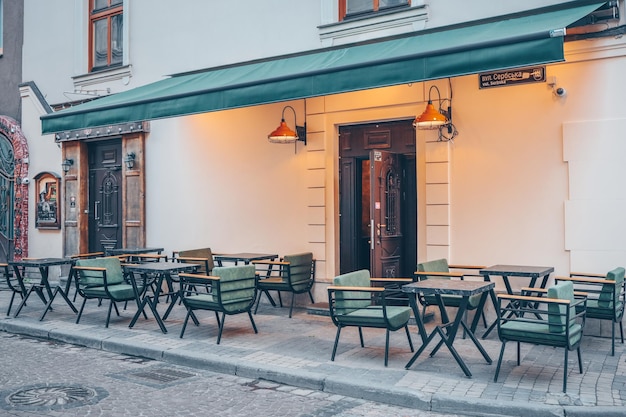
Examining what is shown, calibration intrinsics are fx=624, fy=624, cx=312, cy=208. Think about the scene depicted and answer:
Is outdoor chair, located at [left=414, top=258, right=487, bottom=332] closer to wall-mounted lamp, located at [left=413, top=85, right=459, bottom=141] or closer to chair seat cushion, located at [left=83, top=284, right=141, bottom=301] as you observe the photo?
wall-mounted lamp, located at [left=413, top=85, right=459, bottom=141]

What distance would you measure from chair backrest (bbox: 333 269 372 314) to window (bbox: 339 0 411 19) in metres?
4.16

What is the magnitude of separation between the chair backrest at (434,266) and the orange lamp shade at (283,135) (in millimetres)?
2963

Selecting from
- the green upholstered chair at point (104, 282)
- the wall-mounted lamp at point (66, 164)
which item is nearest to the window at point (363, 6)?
the green upholstered chair at point (104, 282)

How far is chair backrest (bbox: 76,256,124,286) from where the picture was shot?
847cm

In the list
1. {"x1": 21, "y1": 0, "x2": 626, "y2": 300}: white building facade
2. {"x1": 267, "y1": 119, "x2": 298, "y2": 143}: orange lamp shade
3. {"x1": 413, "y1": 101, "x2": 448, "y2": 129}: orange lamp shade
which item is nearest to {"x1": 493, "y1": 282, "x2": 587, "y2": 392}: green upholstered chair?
{"x1": 21, "y1": 0, "x2": 626, "y2": 300}: white building facade

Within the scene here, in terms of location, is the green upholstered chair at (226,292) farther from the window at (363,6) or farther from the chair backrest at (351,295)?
the window at (363,6)

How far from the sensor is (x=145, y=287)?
8500 mm

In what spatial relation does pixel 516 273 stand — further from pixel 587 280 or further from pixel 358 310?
pixel 358 310

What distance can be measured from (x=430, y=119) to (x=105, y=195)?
23.8 feet

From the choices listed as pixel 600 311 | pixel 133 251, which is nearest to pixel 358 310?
pixel 600 311

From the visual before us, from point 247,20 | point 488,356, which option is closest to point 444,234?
point 488,356

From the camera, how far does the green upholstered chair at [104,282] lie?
8281 millimetres

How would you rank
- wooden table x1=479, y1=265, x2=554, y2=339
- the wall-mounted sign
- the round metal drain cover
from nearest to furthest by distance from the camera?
the round metal drain cover → wooden table x1=479, y1=265, x2=554, y2=339 → the wall-mounted sign

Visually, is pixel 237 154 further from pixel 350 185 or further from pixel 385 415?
pixel 385 415
